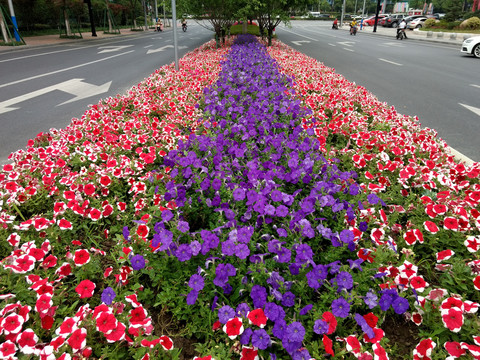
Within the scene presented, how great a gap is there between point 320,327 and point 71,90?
10013mm

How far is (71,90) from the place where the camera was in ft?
30.7

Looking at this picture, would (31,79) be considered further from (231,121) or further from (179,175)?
(179,175)

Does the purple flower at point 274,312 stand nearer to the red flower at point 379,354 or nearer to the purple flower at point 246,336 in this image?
the purple flower at point 246,336

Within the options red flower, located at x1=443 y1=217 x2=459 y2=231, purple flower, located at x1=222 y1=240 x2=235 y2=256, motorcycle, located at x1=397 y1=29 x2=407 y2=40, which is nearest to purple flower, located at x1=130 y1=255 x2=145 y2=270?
purple flower, located at x1=222 y1=240 x2=235 y2=256

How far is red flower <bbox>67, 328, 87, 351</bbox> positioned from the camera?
1.65m

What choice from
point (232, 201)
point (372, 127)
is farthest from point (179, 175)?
point (372, 127)

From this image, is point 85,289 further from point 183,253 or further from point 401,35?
point 401,35

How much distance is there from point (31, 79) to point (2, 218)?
10.00 m

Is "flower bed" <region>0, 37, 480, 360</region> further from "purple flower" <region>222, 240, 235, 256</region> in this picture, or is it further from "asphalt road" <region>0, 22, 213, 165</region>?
"asphalt road" <region>0, 22, 213, 165</region>

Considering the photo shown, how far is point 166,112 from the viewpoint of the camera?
20.1 ft

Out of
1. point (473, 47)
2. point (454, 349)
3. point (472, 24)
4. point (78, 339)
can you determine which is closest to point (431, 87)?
point (473, 47)

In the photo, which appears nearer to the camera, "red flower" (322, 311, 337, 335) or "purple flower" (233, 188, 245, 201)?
"red flower" (322, 311, 337, 335)

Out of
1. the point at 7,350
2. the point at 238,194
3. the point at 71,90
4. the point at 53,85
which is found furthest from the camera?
the point at 53,85

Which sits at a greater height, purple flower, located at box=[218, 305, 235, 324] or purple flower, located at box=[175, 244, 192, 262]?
purple flower, located at box=[175, 244, 192, 262]
